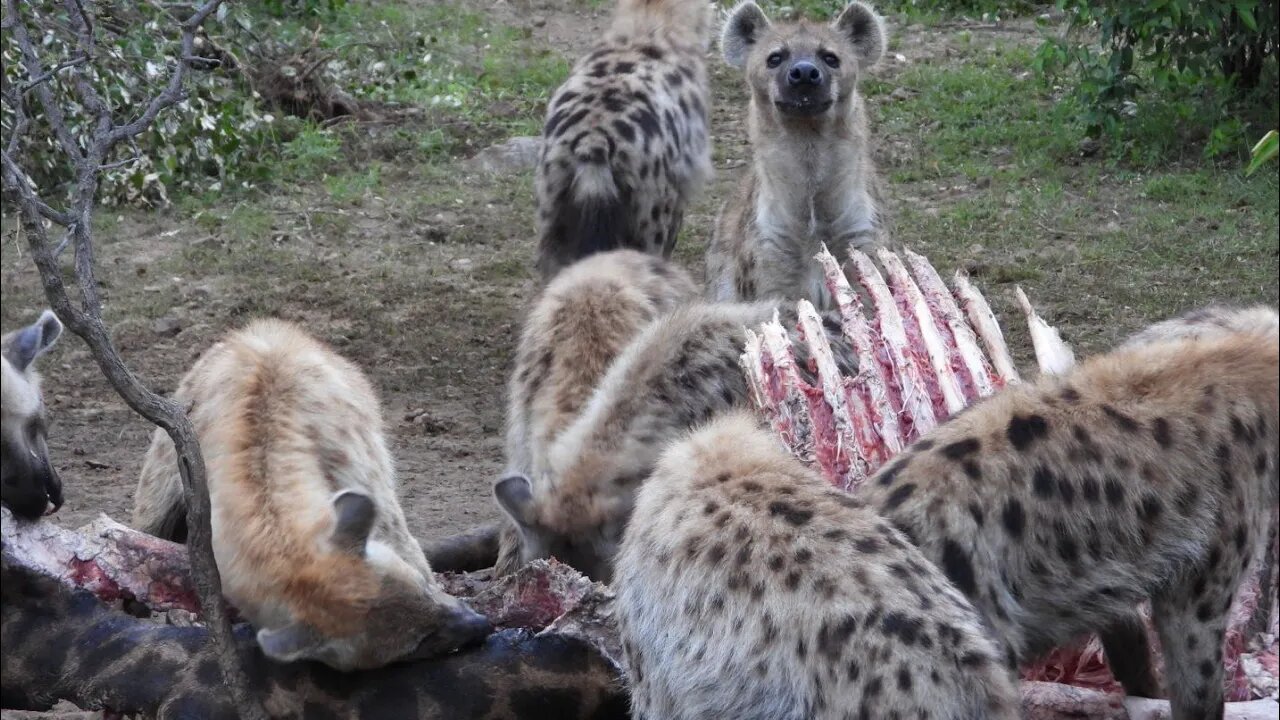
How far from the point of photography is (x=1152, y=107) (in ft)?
23.4

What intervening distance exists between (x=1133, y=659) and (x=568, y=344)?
1.56 metres

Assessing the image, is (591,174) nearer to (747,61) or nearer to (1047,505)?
(747,61)

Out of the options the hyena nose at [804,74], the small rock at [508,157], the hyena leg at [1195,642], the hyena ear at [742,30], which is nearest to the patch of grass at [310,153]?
the small rock at [508,157]

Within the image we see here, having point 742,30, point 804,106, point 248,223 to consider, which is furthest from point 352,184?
point 804,106

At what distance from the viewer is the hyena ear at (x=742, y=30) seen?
18.2ft

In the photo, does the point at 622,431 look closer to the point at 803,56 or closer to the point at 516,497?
the point at 516,497

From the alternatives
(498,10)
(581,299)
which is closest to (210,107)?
(498,10)

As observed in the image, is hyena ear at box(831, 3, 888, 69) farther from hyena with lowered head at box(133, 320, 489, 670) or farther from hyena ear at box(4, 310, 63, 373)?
hyena ear at box(4, 310, 63, 373)

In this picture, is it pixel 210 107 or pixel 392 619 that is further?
pixel 210 107

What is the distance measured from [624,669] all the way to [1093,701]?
83cm

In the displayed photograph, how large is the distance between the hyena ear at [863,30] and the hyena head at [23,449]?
2.93 m

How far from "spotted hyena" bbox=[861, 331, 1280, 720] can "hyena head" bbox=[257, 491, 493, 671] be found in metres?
0.80

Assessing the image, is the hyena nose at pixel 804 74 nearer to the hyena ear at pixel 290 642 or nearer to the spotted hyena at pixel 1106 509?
the spotted hyena at pixel 1106 509

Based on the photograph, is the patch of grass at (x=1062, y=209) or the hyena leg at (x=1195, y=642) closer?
the hyena leg at (x=1195, y=642)
